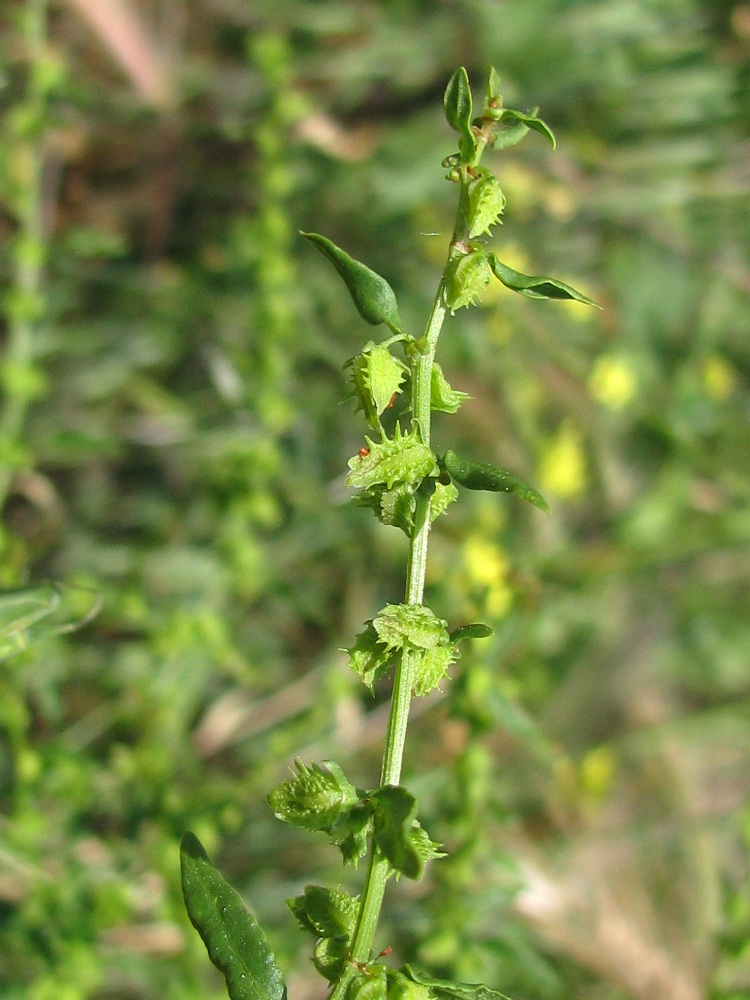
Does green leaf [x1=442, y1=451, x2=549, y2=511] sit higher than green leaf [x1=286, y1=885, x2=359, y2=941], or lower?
higher

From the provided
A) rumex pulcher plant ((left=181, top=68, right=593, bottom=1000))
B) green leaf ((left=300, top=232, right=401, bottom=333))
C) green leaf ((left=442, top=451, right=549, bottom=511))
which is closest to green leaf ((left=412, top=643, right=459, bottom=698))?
rumex pulcher plant ((left=181, top=68, right=593, bottom=1000))

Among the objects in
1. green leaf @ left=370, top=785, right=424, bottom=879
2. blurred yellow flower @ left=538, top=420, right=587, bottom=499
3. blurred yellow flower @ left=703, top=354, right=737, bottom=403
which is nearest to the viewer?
green leaf @ left=370, top=785, right=424, bottom=879

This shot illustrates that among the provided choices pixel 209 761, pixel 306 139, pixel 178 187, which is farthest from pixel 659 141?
pixel 209 761

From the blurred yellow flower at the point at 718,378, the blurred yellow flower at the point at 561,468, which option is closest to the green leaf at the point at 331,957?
the blurred yellow flower at the point at 561,468

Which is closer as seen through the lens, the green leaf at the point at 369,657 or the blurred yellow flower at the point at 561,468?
the green leaf at the point at 369,657

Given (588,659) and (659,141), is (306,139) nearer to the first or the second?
(659,141)

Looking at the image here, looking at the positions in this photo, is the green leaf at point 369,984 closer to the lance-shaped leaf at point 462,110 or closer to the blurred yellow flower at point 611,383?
the lance-shaped leaf at point 462,110

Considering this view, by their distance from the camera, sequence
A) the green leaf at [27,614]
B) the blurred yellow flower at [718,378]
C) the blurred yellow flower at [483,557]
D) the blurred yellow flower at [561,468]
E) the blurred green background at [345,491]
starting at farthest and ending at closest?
1. the blurred yellow flower at [718,378]
2. the blurred yellow flower at [561,468]
3. the blurred yellow flower at [483,557]
4. the blurred green background at [345,491]
5. the green leaf at [27,614]

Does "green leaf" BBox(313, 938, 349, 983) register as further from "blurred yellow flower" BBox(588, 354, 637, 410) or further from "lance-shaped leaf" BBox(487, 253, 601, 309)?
"blurred yellow flower" BBox(588, 354, 637, 410)
